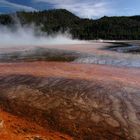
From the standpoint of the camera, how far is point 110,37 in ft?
435

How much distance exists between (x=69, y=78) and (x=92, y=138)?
701 cm

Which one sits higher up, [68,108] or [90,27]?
[68,108]

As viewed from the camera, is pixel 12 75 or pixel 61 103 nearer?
pixel 61 103

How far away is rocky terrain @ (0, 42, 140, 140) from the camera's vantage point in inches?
429

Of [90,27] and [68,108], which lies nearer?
[68,108]

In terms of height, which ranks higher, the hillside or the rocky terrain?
the rocky terrain

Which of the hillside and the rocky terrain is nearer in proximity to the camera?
the rocky terrain

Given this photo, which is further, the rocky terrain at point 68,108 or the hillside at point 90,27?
the hillside at point 90,27

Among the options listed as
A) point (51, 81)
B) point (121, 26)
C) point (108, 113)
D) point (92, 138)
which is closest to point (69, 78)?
point (51, 81)

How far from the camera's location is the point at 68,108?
504 inches

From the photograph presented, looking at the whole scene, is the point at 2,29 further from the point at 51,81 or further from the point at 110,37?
the point at 51,81

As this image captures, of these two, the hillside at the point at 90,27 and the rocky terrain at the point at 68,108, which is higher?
the rocky terrain at the point at 68,108

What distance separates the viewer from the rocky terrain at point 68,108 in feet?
35.8

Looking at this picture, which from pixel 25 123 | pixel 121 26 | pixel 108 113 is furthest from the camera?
pixel 121 26
